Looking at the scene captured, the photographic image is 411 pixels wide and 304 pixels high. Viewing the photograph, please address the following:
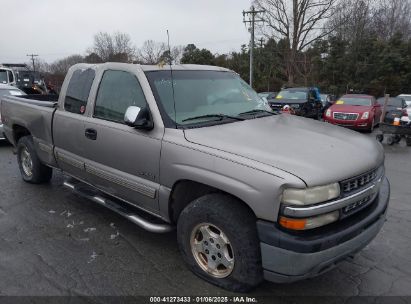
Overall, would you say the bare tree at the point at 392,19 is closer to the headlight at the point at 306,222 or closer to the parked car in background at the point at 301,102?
the parked car in background at the point at 301,102

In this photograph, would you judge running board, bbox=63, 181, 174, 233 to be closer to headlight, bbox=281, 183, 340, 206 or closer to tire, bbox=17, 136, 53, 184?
tire, bbox=17, 136, 53, 184

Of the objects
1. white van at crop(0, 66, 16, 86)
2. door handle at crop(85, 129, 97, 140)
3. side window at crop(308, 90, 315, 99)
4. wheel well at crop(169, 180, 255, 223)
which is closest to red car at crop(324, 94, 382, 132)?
side window at crop(308, 90, 315, 99)

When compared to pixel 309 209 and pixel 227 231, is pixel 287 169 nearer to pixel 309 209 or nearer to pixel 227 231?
pixel 309 209

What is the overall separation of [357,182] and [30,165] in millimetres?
4999

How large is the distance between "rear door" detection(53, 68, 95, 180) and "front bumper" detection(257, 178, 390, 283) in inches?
101

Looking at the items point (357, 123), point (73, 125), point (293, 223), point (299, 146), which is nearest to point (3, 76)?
point (357, 123)

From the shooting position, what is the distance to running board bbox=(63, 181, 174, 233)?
3.53 meters

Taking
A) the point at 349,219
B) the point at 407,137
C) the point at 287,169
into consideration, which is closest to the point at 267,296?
the point at 349,219

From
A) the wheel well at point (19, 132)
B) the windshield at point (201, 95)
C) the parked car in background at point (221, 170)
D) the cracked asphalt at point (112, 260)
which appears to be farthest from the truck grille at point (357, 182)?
the wheel well at point (19, 132)

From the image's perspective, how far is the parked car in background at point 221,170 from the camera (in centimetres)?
266

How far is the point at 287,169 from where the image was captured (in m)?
2.64

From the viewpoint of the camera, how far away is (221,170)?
9.50 ft

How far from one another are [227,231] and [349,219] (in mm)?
962

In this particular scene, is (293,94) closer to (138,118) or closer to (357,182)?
(138,118)
